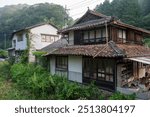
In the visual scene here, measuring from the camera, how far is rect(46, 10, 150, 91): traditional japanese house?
15000mm

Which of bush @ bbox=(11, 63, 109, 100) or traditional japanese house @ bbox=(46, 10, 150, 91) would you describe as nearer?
bush @ bbox=(11, 63, 109, 100)

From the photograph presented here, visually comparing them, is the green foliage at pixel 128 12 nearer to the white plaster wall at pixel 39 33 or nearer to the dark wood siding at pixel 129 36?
the white plaster wall at pixel 39 33

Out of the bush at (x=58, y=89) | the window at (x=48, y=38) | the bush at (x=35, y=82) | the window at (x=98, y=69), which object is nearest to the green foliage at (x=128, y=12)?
the window at (x=48, y=38)

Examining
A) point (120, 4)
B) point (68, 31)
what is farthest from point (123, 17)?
point (68, 31)

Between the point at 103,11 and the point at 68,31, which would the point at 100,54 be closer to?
the point at 68,31

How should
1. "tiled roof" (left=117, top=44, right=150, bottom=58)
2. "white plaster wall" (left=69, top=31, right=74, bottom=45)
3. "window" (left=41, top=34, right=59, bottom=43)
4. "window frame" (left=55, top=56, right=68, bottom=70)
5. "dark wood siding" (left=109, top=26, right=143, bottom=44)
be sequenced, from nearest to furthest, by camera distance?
"tiled roof" (left=117, top=44, right=150, bottom=58) < "dark wood siding" (left=109, top=26, right=143, bottom=44) < "window frame" (left=55, top=56, right=68, bottom=70) < "white plaster wall" (left=69, top=31, right=74, bottom=45) < "window" (left=41, top=34, right=59, bottom=43)

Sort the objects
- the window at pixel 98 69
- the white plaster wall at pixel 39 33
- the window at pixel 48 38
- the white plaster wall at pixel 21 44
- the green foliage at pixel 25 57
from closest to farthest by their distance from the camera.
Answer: the window at pixel 98 69 → the green foliage at pixel 25 57 → the white plaster wall at pixel 39 33 → the white plaster wall at pixel 21 44 → the window at pixel 48 38

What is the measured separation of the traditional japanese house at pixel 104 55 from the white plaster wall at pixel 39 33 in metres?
9.75

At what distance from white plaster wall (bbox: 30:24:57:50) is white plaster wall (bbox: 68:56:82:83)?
12.8 meters

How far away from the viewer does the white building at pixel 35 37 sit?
30.6 metres

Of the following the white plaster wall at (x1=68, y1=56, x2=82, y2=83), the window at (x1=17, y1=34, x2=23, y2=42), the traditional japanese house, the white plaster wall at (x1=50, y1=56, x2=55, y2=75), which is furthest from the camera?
the window at (x1=17, y1=34, x2=23, y2=42)

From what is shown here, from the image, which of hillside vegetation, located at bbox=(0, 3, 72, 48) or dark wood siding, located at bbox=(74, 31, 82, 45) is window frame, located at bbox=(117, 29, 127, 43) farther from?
hillside vegetation, located at bbox=(0, 3, 72, 48)

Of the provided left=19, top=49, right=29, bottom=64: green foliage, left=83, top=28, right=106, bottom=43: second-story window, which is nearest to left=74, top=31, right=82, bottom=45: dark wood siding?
left=83, top=28, right=106, bottom=43: second-story window

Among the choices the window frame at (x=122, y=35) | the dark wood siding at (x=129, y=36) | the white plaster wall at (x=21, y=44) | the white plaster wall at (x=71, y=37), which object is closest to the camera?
the dark wood siding at (x=129, y=36)
